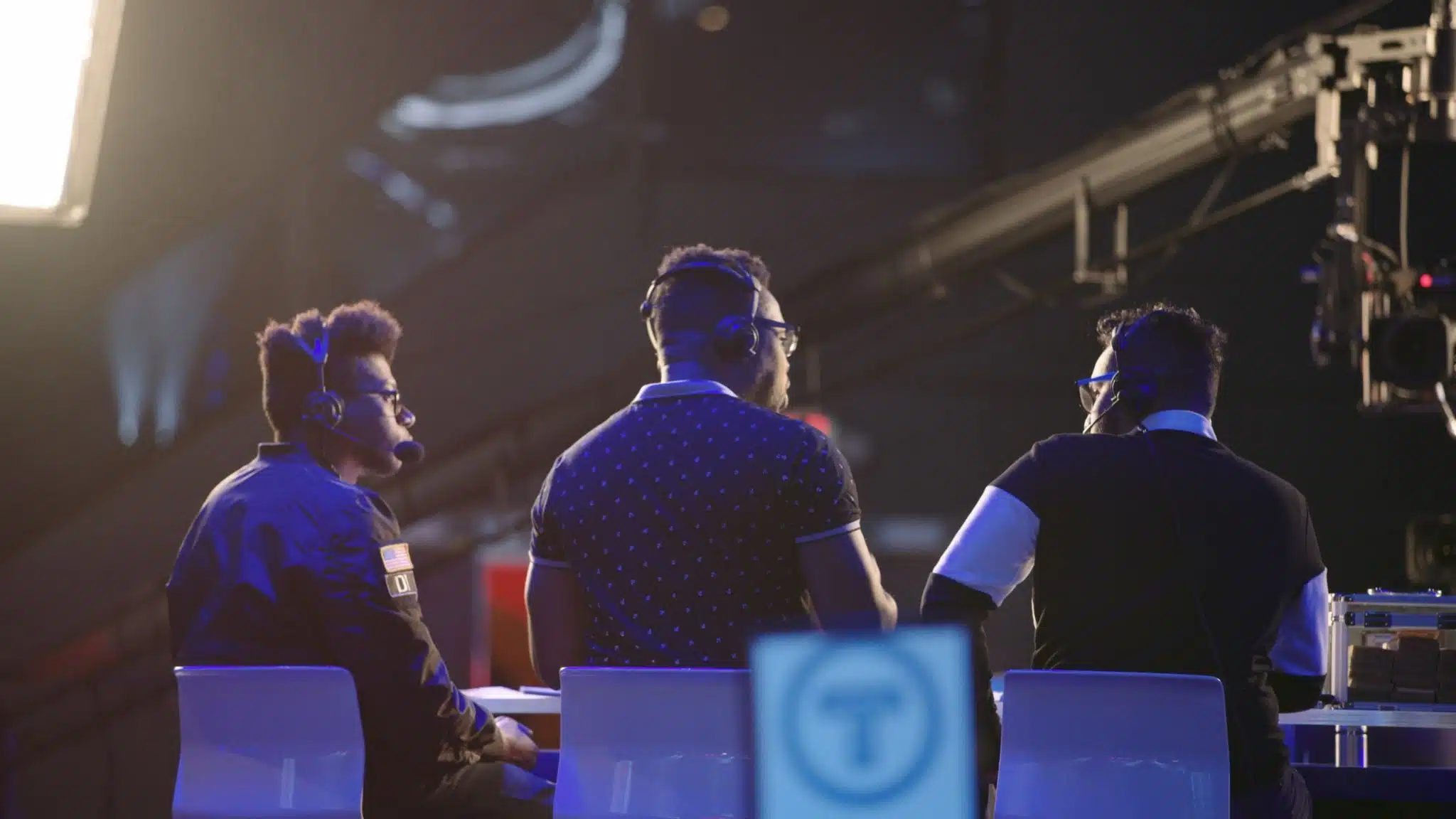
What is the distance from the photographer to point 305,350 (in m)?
2.73

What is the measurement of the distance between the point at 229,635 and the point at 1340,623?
2005mm

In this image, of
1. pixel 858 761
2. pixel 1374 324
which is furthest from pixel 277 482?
pixel 1374 324

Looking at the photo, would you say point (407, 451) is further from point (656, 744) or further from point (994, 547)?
point (994, 547)

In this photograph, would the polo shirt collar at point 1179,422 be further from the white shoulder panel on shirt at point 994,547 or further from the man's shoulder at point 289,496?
the man's shoulder at point 289,496

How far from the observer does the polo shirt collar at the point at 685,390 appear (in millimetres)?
1949

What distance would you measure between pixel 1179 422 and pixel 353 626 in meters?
1.34

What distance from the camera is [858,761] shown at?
1.54 metres

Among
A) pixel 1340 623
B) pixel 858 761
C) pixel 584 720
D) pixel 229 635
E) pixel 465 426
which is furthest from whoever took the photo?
pixel 465 426

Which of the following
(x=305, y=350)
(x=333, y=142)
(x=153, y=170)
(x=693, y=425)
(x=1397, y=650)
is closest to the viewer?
(x=693, y=425)

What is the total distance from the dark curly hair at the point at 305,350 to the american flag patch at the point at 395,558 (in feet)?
1.37

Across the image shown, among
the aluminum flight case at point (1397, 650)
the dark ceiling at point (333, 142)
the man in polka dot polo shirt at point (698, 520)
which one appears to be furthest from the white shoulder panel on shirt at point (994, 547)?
the dark ceiling at point (333, 142)

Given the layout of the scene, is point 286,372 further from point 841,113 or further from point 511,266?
point 841,113

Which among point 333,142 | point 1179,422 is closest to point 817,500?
point 1179,422

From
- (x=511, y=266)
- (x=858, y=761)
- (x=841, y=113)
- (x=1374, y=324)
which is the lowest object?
(x=858, y=761)
